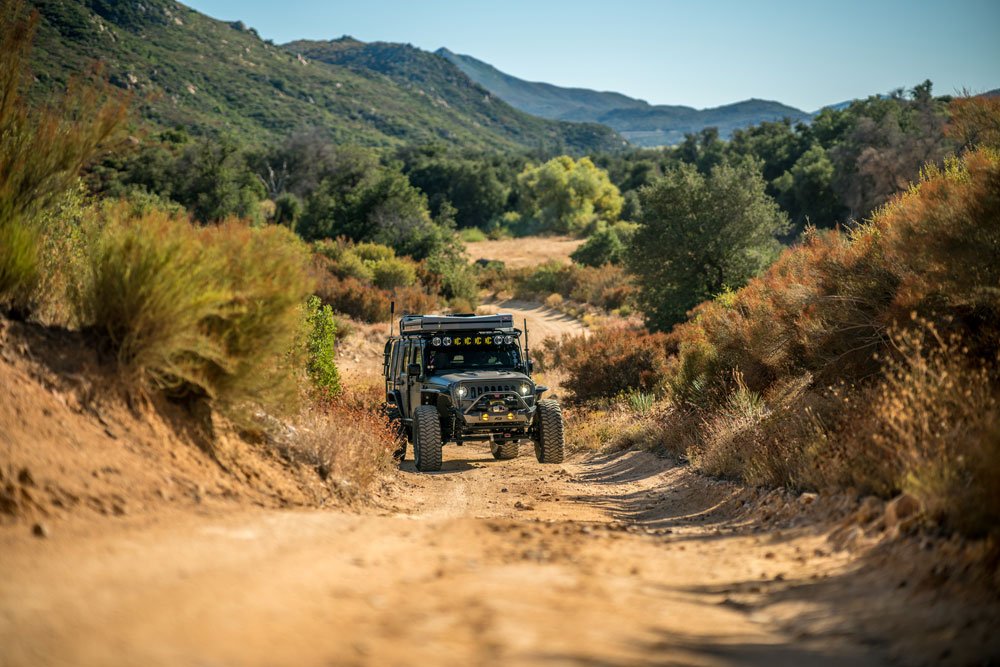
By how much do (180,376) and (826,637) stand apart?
5.74 meters

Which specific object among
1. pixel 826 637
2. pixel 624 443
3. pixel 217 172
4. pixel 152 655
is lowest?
pixel 624 443

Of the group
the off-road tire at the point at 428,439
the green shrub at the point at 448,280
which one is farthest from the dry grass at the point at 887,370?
the green shrub at the point at 448,280

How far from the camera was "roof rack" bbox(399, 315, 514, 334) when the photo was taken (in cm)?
1593

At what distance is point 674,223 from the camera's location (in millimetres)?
31297

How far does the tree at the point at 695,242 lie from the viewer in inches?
1196

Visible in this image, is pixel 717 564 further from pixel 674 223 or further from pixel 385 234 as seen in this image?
pixel 385 234

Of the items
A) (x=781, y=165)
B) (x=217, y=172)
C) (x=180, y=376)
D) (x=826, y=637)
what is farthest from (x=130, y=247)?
(x=781, y=165)

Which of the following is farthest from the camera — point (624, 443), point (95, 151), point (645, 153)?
point (645, 153)

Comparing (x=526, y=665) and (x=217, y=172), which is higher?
(x=217, y=172)

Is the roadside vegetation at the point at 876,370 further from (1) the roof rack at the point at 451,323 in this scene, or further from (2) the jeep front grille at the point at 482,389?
(1) the roof rack at the point at 451,323

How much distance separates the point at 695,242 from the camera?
30.8 m

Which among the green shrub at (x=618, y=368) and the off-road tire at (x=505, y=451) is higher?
the green shrub at (x=618, y=368)

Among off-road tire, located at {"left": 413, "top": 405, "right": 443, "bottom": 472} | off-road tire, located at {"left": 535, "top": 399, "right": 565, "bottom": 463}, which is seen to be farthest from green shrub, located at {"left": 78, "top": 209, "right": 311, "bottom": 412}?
off-road tire, located at {"left": 535, "top": 399, "right": 565, "bottom": 463}

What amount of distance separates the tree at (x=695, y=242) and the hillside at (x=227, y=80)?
149 feet
